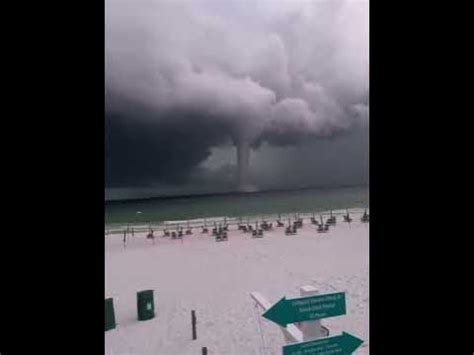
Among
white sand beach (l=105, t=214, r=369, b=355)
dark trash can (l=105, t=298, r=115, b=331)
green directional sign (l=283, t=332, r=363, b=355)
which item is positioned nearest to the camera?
green directional sign (l=283, t=332, r=363, b=355)

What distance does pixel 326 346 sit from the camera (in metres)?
1.76

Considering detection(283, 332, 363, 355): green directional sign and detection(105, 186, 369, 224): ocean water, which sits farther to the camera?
detection(105, 186, 369, 224): ocean water

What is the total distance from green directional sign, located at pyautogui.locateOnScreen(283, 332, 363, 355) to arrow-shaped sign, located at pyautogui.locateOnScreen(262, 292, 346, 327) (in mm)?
94

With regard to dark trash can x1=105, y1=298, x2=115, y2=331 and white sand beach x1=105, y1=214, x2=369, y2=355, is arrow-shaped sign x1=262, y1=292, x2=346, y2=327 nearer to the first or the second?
white sand beach x1=105, y1=214, x2=369, y2=355

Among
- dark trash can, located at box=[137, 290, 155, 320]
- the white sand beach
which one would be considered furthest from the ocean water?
dark trash can, located at box=[137, 290, 155, 320]

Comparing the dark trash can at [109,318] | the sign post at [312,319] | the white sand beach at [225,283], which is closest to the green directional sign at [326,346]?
the sign post at [312,319]

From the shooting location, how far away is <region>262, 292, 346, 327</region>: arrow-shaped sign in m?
1.76

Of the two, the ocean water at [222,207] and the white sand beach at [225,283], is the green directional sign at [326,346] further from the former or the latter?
the ocean water at [222,207]

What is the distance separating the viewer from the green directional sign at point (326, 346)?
1.72 m

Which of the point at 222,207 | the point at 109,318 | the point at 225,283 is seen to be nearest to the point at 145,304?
the point at 109,318

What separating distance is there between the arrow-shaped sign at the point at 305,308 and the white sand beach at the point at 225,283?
20cm
